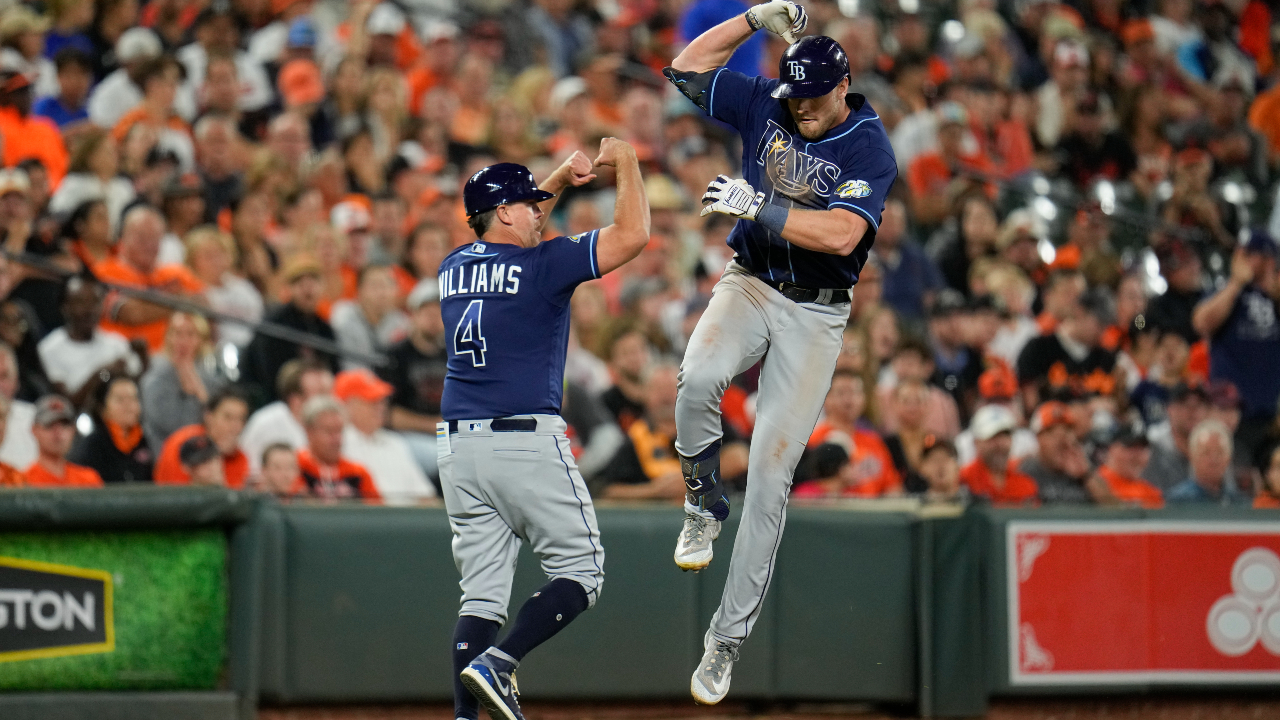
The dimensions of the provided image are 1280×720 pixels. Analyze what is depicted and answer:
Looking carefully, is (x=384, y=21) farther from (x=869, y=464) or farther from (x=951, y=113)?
(x=869, y=464)

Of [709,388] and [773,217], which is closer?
[773,217]

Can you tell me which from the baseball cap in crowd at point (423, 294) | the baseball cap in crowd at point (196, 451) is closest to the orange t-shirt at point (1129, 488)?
the baseball cap in crowd at point (423, 294)

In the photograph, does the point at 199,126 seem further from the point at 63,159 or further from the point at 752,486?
the point at 752,486

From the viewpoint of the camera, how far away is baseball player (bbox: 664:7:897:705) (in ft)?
18.3

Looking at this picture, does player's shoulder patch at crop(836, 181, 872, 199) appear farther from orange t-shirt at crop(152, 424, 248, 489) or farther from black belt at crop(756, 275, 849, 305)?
orange t-shirt at crop(152, 424, 248, 489)

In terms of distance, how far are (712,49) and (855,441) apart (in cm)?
381

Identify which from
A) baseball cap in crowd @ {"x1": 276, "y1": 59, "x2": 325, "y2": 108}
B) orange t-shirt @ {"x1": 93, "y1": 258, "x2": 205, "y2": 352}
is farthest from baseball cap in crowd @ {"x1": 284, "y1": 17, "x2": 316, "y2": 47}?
orange t-shirt @ {"x1": 93, "y1": 258, "x2": 205, "y2": 352}

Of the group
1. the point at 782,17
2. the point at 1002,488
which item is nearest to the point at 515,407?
the point at 782,17

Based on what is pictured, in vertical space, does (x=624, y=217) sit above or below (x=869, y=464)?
above

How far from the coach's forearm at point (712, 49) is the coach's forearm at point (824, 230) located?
893 mm

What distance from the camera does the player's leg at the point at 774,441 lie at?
5719 millimetres

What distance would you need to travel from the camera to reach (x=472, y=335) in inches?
226

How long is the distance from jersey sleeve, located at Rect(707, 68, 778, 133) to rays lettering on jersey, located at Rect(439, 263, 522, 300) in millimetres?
978

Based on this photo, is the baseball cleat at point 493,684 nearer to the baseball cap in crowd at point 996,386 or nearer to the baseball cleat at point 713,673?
the baseball cleat at point 713,673
